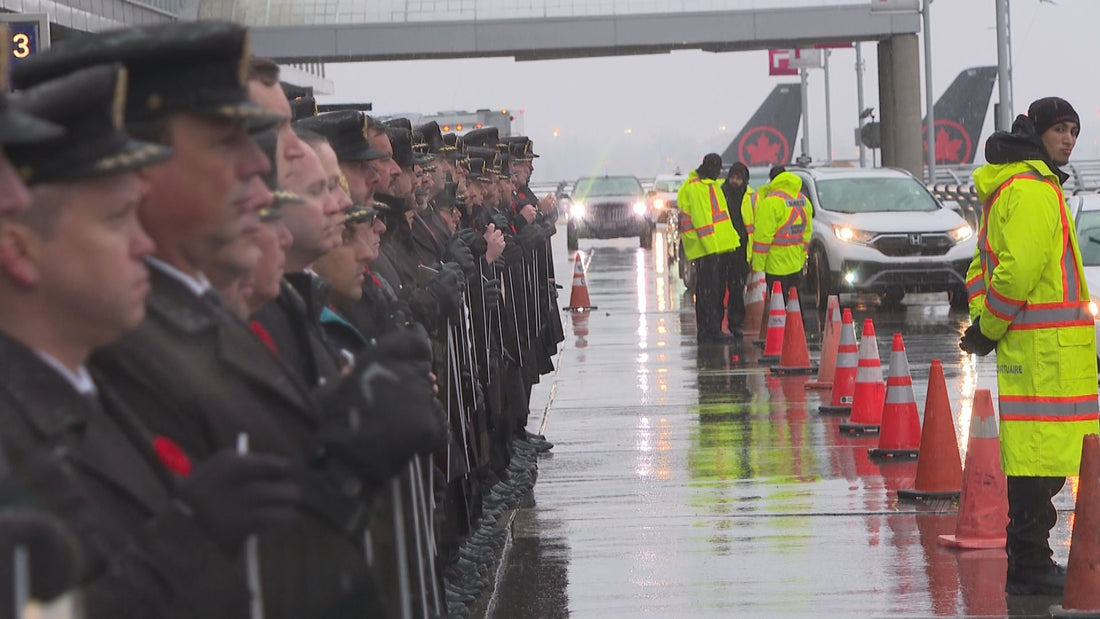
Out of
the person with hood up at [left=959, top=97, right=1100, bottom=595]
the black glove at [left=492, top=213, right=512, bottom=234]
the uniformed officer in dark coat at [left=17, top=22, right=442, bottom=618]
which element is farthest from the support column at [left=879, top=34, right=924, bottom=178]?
the uniformed officer in dark coat at [left=17, top=22, right=442, bottom=618]

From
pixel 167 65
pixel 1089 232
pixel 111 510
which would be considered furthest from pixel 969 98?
pixel 111 510

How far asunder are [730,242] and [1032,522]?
12492mm

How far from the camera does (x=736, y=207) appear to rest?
69.3ft

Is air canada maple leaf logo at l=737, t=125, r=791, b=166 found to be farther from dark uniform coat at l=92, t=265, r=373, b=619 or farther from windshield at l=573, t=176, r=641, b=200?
dark uniform coat at l=92, t=265, r=373, b=619

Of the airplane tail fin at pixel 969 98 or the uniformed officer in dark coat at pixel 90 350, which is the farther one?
the airplane tail fin at pixel 969 98

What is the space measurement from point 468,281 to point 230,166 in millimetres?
6176

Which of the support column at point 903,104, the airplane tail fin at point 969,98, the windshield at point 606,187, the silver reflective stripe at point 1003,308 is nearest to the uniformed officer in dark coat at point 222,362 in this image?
the silver reflective stripe at point 1003,308

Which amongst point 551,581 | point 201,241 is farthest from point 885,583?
point 201,241

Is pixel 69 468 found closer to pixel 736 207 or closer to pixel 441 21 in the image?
pixel 736 207

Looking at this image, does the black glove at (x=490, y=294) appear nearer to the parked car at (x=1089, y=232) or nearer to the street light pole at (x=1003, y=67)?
the parked car at (x=1089, y=232)

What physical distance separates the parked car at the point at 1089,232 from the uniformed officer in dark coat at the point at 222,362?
38.2 ft

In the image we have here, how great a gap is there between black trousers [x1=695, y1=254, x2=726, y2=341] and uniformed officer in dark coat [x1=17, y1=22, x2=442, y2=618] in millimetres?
16360

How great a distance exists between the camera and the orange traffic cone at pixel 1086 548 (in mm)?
6941

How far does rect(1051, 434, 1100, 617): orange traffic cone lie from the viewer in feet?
22.8
